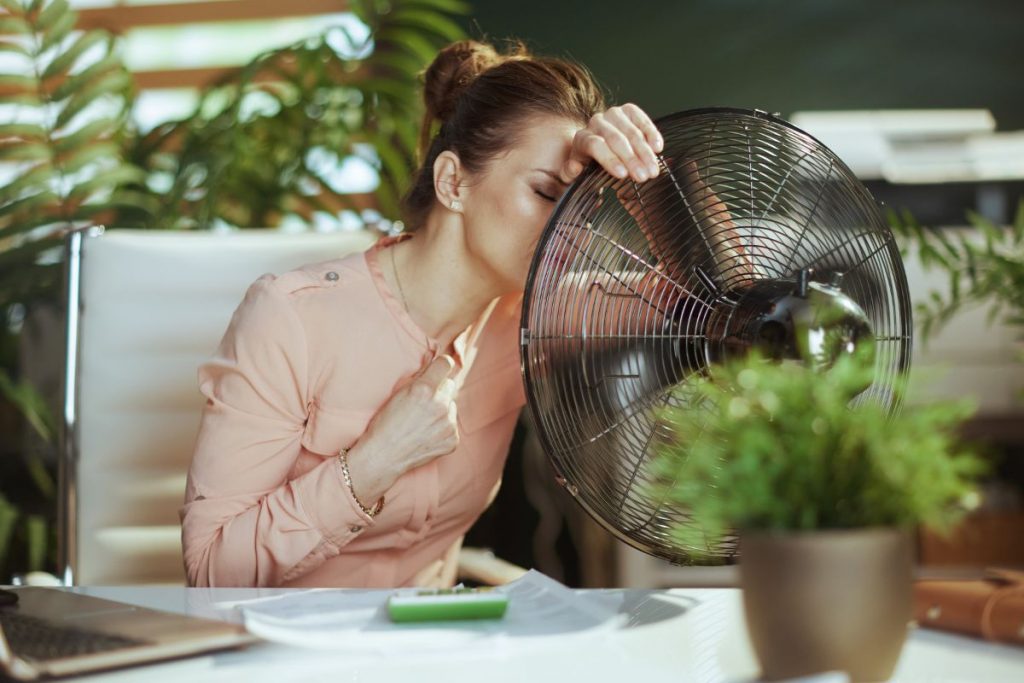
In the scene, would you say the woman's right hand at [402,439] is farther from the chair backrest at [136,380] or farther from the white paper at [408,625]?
the chair backrest at [136,380]

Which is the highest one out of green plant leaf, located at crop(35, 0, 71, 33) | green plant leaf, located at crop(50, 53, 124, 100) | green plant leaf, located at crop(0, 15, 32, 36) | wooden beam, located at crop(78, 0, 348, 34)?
Answer: wooden beam, located at crop(78, 0, 348, 34)

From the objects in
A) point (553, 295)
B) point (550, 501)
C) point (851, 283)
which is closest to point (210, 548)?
point (553, 295)

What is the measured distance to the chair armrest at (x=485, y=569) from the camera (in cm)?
135

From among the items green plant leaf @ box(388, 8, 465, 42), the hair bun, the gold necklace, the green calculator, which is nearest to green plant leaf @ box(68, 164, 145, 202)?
green plant leaf @ box(388, 8, 465, 42)

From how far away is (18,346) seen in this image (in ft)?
8.11

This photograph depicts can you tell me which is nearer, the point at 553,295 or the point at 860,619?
the point at 860,619

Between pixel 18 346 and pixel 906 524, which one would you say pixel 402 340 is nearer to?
pixel 906 524

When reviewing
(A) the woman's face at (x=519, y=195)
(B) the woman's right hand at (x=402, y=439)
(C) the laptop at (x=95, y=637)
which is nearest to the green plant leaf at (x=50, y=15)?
(A) the woman's face at (x=519, y=195)

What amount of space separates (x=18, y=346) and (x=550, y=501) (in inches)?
61.0

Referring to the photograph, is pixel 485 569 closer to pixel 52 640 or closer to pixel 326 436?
pixel 326 436

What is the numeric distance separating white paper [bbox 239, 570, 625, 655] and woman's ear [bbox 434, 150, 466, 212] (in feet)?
1.89

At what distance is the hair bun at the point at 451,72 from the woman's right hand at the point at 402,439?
47 cm

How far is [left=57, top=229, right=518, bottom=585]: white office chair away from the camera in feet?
5.14

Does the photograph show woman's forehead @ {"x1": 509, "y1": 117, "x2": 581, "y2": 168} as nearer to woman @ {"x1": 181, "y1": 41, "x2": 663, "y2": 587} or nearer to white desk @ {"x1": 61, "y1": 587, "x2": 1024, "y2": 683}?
woman @ {"x1": 181, "y1": 41, "x2": 663, "y2": 587}
